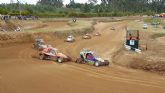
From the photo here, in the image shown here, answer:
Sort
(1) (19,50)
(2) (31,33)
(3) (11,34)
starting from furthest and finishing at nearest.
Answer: (2) (31,33) → (3) (11,34) → (1) (19,50)

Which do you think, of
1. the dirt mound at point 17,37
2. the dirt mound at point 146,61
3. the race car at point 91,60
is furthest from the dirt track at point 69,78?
the dirt mound at point 17,37

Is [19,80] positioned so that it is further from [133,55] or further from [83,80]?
[133,55]

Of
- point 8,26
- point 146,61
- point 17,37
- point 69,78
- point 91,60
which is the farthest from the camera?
point 8,26

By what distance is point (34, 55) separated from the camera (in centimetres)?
4378

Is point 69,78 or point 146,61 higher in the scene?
point 146,61

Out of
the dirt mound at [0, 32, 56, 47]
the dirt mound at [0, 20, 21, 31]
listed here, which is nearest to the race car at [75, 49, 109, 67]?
the dirt mound at [0, 32, 56, 47]

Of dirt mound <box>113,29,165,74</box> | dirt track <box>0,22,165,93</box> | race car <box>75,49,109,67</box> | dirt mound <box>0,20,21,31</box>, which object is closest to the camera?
dirt track <box>0,22,165,93</box>

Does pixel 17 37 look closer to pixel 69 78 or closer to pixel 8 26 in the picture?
pixel 8 26

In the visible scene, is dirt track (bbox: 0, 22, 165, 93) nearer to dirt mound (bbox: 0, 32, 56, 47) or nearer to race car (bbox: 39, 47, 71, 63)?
race car (bbox: 39, 47, 71, 63)

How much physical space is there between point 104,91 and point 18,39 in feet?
114

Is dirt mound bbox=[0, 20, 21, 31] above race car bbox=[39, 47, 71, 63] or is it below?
above

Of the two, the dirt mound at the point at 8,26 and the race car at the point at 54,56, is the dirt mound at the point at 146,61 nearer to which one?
the race car at the point at 54,56

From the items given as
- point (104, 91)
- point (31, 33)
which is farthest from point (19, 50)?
point (104, 91)

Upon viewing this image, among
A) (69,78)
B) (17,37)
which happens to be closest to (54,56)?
(69,78)
